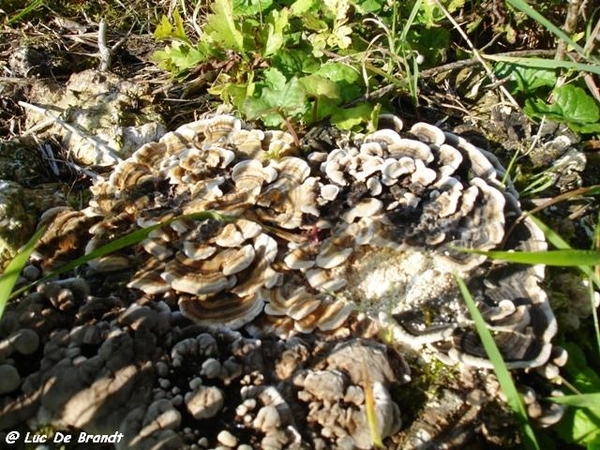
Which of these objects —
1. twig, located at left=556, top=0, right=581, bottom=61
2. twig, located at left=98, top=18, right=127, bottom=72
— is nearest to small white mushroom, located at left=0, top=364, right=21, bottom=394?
twig, located at left=98, top=18, right=127, bottom=72

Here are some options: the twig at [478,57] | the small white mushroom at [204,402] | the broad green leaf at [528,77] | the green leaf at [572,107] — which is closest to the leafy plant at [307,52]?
the twig at [478,57]

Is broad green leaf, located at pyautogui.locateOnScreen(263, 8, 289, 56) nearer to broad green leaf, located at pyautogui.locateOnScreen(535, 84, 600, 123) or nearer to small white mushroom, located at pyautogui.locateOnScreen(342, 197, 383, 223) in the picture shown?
small white mushroom, located at pyautogui.locateOnScreen(342, 197, 383, 223)

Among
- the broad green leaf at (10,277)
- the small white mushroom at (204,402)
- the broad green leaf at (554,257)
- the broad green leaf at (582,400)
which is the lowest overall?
the broad green leaf at (582,400)

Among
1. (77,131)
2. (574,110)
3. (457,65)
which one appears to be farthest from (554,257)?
(77,131)

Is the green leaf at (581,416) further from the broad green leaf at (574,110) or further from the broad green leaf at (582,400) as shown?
the broad green leaf at (574,110)

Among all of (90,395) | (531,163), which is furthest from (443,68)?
(90,395)

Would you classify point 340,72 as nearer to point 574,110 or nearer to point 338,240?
point 338,240
